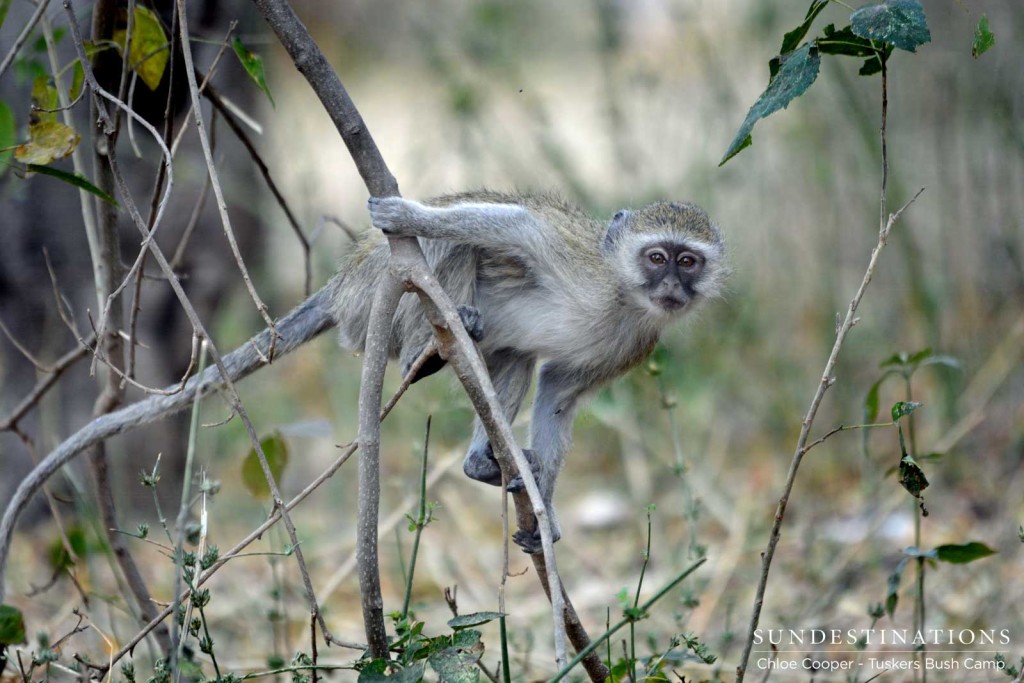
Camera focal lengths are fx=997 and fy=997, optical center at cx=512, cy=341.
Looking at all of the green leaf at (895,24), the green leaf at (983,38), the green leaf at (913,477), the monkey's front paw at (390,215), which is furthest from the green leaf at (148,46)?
the green leaf at (913,477)

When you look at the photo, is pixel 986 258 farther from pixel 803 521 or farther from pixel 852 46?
pixel 852 46

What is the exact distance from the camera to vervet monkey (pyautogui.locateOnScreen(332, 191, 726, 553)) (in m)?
4.48

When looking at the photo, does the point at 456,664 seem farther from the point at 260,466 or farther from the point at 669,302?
the point at 669,302

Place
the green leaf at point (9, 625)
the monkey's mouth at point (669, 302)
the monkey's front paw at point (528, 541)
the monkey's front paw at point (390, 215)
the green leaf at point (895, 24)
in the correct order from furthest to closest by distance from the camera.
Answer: the monkey's mouth at point (669, 302) < the monkey's front paw at point (528, 541) < the monkey's front paw at point (390, 215) < the green leaf at point (9, 625) < the green leaf at point (895, 24)

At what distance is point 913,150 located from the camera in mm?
8516

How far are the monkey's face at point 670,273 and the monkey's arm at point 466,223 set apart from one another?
0.54 metres

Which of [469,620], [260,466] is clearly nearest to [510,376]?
[260,466]

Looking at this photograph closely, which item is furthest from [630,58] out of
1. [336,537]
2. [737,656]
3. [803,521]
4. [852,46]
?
[852,46]

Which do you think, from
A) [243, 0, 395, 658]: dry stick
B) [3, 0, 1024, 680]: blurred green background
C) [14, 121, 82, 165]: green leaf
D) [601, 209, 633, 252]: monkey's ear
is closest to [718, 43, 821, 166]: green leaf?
[243, 0, 395, 658]: dry stick

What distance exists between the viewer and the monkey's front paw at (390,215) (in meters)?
3.56

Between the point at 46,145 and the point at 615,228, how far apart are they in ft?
8.41

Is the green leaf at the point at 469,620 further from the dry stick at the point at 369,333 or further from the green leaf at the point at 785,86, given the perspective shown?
the green leaf at the point at 785,86

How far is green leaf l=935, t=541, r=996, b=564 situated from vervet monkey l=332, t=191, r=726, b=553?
1593 millimetres

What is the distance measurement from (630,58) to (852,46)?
18.6 feet
